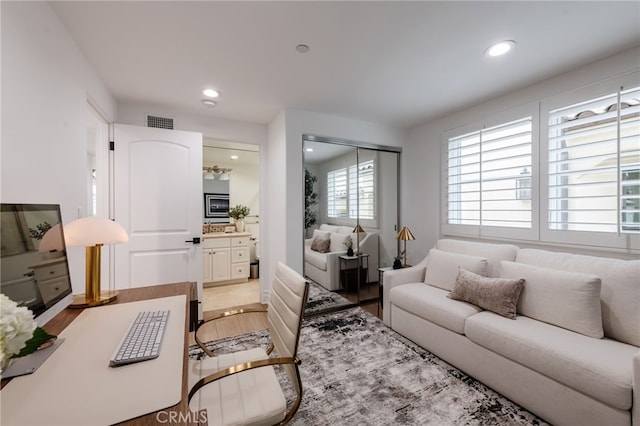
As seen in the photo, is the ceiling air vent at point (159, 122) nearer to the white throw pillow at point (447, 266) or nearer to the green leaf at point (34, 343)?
the green leaf at point (34, 343)

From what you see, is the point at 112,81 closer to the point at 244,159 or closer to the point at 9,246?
the point at 9,246

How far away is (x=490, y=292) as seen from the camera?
6.79ft

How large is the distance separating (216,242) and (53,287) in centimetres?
323

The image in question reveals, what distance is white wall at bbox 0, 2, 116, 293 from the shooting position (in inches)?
45.5

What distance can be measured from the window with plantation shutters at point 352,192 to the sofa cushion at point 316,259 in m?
0.53

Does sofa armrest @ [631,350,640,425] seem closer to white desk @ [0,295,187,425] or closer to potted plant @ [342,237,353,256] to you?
white desk @ [0,295,187,425]

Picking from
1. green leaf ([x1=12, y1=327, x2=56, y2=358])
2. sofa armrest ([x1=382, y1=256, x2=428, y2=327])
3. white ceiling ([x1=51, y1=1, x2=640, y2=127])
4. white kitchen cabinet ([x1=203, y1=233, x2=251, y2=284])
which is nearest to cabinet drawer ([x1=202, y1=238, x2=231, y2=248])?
white kitchen cabinet ([x1=203, y1=233, x2=251, y2=284])

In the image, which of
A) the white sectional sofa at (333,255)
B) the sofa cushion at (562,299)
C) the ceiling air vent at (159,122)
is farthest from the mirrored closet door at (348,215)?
the sofa cushion at (562,299)

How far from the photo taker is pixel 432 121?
3.48 m

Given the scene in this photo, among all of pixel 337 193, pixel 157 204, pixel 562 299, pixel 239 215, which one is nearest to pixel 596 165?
pixel 562 299

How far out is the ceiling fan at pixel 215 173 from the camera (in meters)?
4.70

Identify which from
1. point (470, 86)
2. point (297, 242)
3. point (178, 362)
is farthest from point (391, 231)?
point (178, 362)

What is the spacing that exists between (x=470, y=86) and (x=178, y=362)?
3.04m

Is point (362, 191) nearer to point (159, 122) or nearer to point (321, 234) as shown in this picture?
point (321, 234)
